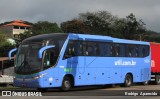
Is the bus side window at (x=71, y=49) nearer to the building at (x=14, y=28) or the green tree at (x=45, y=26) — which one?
the green tree at (x=45, y=26)

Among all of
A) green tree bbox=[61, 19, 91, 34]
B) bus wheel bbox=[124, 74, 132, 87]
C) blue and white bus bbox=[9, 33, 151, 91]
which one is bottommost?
bus wheel bbox=[124, 74, 132, 87]

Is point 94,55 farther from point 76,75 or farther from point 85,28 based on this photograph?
point 85,28

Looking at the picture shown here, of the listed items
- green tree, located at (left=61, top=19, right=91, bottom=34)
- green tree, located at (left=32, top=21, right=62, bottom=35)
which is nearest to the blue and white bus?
green tree, located at (left=61, top=19, right=91, bottom=34)

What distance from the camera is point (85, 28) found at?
111 m

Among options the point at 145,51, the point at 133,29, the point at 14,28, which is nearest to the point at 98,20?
the point at 133,29

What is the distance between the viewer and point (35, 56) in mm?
22781

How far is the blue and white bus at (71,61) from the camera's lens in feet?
74.5

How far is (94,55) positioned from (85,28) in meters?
85.1

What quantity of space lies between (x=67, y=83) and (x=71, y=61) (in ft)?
4.29

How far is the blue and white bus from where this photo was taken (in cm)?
2272

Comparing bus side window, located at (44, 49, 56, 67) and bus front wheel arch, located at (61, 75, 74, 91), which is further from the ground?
bus side window, located at (44, 49, 56, 67)

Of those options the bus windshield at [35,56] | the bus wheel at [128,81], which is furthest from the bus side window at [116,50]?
the bus windshield at [35,56]

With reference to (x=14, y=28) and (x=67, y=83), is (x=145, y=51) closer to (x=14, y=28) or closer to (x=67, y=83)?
(x=67, y=83)

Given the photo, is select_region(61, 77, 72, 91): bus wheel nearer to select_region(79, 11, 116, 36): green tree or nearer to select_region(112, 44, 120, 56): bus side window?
select_region(112, 44, 120, 56): bus side window
